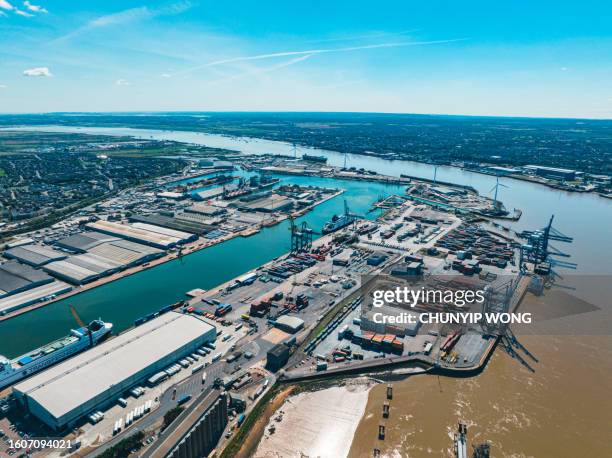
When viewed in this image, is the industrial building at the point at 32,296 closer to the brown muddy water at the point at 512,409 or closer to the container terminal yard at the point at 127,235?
the container terminal yard at the point at 127,235

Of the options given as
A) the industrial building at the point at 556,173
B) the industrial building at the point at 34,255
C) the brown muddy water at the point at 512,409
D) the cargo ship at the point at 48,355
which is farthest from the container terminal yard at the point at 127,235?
the industrial building at the point at 556,173

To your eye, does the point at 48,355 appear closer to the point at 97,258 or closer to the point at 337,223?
the point at 97,258

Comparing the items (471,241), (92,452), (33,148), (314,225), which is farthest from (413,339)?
(33,148)

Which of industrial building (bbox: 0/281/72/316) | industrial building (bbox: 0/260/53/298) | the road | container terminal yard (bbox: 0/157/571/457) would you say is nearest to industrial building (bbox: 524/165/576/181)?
container terminal yard (bbox: 0/157/571/457)

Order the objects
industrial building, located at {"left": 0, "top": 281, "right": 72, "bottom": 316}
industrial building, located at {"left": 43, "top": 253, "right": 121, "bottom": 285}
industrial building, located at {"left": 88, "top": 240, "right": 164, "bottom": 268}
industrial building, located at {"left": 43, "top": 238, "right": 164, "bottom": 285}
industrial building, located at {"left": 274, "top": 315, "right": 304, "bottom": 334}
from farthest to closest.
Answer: industrial building, located at {"left": 88, "top": 240, "right": 164, "bottom": 268} → industrial building, located at {"left": 43, "top": 238, "right": 164, "bottom": 285} → industrial building, located at {"left": 43, "top": 253, "right": 121, "bottom": 285} → industrial building, located at {"left": 0, "top": 281, "right": 72, "bottom": 316} → industrial building, located at {"left": 274, "top": 315, "right": 304, "bottom": 334}

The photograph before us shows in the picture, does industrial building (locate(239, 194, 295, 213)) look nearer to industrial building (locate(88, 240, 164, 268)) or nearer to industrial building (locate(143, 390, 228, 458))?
industrial building (locate(88, 240, 164, 268))
